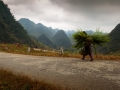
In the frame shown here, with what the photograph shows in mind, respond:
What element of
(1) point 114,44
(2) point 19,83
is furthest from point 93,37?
(1) point 114,44

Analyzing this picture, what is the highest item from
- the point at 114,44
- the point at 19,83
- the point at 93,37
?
the point at 114,44

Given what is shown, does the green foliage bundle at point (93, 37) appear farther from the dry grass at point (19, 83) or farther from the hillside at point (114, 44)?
the hillside at point (114, 44)

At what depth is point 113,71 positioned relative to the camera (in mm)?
8258

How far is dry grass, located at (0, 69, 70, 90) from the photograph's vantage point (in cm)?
687

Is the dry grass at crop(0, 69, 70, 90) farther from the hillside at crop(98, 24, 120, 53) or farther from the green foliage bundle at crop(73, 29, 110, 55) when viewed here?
the hillside at crop(98, 24, 120, 53)

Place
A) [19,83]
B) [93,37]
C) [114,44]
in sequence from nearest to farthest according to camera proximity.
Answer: [19,83] < [93,37] < [114,44]

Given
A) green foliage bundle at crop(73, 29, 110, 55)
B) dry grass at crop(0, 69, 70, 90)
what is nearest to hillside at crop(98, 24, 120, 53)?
green foliage bundle at crop(73, 29, 110, 55)

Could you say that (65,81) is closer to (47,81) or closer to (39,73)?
(47,81)

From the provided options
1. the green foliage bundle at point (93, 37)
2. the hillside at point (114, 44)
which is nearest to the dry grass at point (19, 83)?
the green foliage bundle at point (93, 37)

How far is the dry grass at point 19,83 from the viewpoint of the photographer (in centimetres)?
687

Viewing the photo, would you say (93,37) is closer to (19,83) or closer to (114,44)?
(19,83)

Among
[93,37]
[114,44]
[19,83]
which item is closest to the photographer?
[19,83]

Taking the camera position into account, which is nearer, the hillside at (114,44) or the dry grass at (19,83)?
the dry grass at (19,83)

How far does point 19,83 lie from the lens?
25.6 feet
